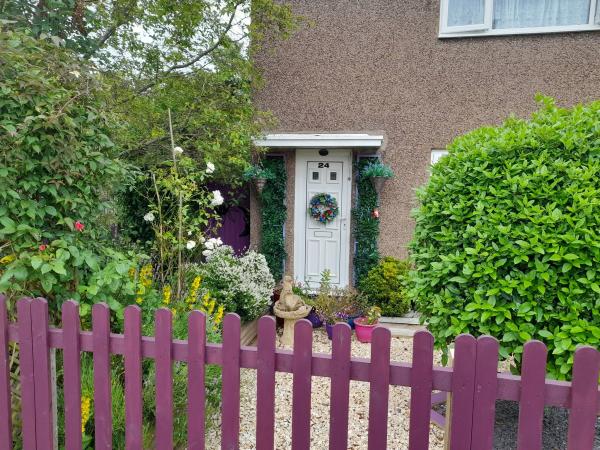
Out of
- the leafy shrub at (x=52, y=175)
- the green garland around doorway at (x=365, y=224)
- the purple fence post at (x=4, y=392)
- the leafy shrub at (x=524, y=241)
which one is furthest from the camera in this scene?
→ the green garland around doorway at (x=365, y=224)

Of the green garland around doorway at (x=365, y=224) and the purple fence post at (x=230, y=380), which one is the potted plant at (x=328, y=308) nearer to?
the green garland around doorway at (x=365, y=224)

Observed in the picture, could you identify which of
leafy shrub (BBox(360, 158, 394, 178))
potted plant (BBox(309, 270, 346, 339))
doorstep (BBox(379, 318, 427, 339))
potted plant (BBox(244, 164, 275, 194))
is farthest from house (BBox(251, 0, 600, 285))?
doorstep (BBox(379, 318, 427, 339))

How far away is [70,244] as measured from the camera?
2.50 meters

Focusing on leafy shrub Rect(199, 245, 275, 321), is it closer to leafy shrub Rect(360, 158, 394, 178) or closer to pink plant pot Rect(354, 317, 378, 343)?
pink plant pot Rect(354, 317, 378, 343)

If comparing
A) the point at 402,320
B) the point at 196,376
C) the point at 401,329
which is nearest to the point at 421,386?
the point at 196,376

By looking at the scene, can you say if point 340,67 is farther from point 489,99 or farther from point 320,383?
point 320,383

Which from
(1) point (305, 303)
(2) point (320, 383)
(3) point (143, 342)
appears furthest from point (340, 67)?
(3) point (143, 342)

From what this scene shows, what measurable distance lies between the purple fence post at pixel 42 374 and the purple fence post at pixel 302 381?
49.5 inches

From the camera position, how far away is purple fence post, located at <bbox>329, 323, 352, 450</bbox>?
68.4 inches

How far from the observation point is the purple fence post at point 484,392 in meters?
1.60

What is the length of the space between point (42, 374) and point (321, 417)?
2.47 meters

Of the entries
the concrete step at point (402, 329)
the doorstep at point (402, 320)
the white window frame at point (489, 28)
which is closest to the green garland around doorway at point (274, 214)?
the doorstep at point (402, 320)

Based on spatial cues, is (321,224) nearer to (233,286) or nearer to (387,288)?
(387,288)

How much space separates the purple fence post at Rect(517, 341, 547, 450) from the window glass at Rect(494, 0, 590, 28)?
655 cm
